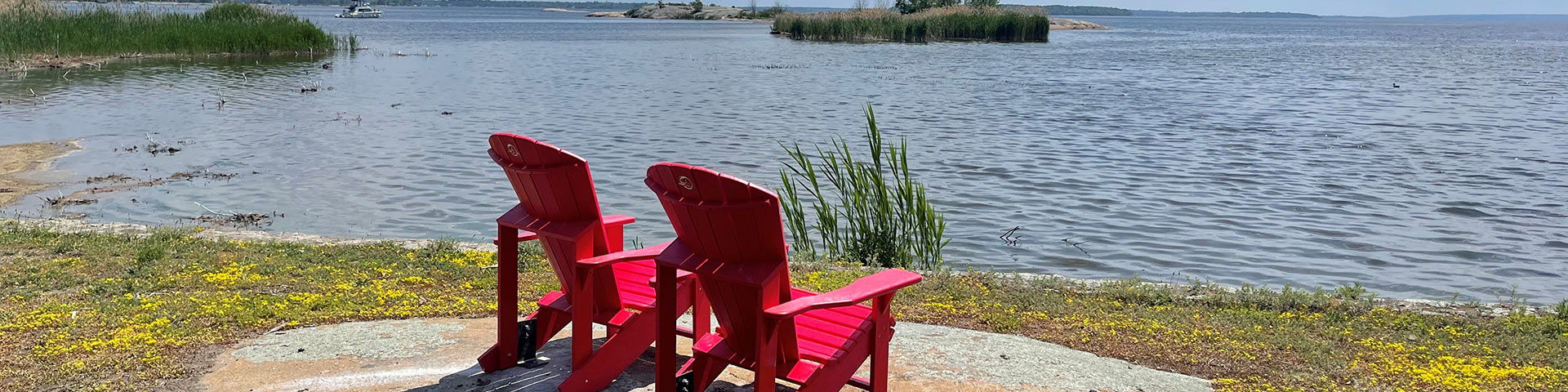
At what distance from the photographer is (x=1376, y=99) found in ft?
81.5

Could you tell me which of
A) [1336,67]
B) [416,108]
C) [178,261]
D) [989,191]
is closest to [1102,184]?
[989,191]

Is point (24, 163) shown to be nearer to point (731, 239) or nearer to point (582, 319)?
point (582, 319)

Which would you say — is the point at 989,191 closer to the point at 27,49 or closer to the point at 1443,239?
the point at 1443,239

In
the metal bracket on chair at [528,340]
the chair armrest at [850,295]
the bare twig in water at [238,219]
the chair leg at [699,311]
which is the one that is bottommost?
the bare twig in water at [238,219]

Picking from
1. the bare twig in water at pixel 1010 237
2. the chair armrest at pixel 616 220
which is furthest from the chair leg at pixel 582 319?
the bare twig in water at pixel 1010 237

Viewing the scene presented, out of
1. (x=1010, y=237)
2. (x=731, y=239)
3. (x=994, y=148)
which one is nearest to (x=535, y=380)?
(x=731, y=239)

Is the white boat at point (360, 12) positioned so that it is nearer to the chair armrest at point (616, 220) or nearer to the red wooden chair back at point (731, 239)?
the chair armrest at point (616, 220)

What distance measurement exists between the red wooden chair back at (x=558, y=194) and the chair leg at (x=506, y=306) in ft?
0.45

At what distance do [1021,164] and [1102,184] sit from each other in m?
1.66

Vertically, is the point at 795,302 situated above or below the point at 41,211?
above

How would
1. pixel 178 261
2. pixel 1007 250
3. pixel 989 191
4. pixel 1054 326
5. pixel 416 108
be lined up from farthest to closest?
pixel 416 108, pixel 989 191, pixel 1007 250, pixel 178 261, pixel 1054 326

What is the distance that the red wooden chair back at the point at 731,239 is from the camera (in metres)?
3.64

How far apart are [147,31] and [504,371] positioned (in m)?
30.8

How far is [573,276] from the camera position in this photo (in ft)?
14.5
